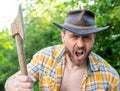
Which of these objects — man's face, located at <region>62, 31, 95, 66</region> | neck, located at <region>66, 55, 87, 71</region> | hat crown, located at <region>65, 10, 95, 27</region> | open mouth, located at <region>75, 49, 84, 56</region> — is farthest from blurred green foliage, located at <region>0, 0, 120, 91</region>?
open mouth, located at <region>75, 49, 84, 56</region>

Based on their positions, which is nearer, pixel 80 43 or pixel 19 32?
pixel 19 32

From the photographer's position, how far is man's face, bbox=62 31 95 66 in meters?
3.46

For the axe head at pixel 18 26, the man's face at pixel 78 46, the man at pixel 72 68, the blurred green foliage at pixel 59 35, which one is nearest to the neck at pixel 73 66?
the man at pixel 72 68

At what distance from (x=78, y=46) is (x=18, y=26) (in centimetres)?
100

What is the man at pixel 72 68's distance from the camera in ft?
12.0

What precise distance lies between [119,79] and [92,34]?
552mm

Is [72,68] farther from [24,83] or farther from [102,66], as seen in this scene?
[24,83]

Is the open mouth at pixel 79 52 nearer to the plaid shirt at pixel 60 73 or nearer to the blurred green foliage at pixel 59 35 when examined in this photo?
the plaid shirt at pixel 60 73

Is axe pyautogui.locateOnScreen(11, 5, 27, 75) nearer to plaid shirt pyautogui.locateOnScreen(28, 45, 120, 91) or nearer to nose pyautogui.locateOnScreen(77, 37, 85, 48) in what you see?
nose pyautogui.locateOnScreen(77, 37, 85, 48)

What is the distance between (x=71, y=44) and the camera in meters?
3.51

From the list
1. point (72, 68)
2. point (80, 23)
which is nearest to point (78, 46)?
point (80, 23)

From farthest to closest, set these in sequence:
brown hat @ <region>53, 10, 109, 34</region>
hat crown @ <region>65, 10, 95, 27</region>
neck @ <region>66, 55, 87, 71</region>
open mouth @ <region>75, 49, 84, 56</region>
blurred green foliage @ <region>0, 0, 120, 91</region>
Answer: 1. blurred green foliage @ <region>0, 0, 120, 91</region>
2. neck @ <region>66, 55, 87, 71</region>
3. hat crown @ <region>65, 10, 95, 27</region>
4. brown hat @ <region>53, 10, 109, 34</region>
5. open mouth @ <region>75, 49, 84, 56</region>

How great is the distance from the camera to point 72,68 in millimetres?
3844

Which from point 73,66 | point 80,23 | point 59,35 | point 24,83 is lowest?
point 59,35
